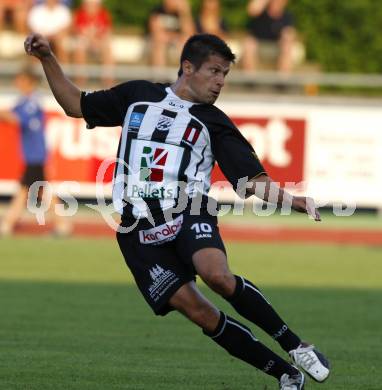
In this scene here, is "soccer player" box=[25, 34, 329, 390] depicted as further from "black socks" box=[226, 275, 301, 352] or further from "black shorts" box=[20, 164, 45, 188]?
"black shorts" box=[20, 164, 45, 188]

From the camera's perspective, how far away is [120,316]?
1065 cm

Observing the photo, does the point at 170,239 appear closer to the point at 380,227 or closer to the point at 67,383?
the point at 67,383

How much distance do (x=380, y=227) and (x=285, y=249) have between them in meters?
4.06

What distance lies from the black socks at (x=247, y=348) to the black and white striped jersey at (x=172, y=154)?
78 centimetres

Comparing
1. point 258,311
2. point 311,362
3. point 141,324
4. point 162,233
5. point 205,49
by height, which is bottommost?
point 141,324

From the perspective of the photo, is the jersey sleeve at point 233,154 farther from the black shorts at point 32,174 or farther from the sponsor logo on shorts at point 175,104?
the black shorts at point 32,174

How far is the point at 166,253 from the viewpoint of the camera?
7.03m

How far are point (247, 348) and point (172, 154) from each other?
1200mm

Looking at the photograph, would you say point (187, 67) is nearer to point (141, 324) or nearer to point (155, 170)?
point (155, 170)

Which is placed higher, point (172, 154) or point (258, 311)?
point (172, 154)

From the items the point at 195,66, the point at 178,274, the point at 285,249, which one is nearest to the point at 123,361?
the point at 178,274

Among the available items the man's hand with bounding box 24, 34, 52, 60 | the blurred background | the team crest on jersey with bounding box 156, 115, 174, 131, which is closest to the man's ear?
the team crest on jersey with bounding box 156, 115, 174, 131

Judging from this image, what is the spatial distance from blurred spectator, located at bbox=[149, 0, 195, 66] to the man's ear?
16131 millimetres

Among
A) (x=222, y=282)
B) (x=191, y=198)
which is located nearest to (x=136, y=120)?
(x=191, y=198)
